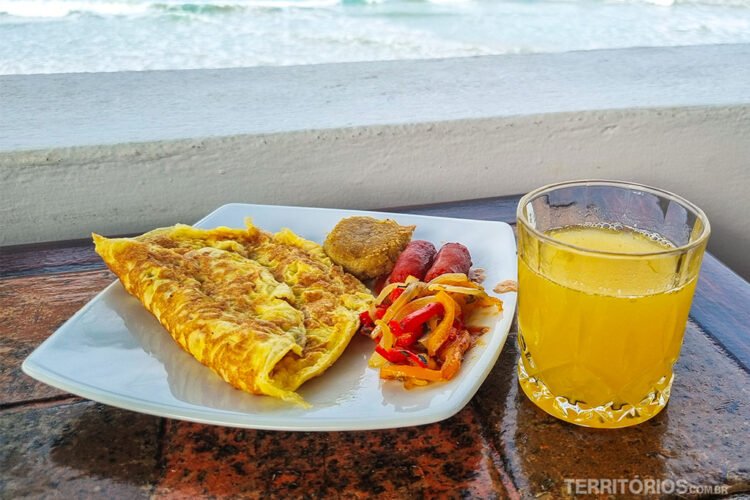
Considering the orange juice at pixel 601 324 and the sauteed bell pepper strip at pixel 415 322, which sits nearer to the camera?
the orange juice at pixel 601 324

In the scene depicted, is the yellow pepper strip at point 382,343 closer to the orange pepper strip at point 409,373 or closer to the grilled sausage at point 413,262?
the orange pepper strip at point 409,373

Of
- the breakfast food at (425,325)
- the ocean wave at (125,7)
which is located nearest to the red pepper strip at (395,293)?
the breakfast food at (425,325)

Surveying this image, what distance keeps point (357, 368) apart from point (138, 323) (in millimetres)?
411

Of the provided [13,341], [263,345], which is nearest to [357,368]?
[263,345]

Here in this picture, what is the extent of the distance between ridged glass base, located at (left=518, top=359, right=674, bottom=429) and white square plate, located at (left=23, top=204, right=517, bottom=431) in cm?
11

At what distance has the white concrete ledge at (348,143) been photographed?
5.92 feet

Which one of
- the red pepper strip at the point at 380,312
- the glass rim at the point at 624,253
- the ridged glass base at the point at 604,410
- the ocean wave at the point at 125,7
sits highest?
the glass rim at the point at 624,253

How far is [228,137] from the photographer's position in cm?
180

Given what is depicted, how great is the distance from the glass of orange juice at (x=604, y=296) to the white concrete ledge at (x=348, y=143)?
0.88 metres

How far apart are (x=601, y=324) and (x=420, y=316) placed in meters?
0.29

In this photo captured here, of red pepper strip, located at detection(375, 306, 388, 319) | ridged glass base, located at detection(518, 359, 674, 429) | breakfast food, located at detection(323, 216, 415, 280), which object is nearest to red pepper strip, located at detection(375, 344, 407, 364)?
red pepper strip, located at detection(375, 306, 388, 319)

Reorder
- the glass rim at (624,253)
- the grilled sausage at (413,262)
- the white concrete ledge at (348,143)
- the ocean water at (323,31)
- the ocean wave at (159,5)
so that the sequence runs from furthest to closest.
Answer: the ocean wave at (159,5)
the ocean water at (323,31)
the white concrete ledge at (348,143)
the grilled sausage at (413,262)
the glass rim at (624,253)

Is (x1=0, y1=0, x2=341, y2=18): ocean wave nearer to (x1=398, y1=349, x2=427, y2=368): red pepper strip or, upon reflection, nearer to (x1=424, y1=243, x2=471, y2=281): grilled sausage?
(x1=424, y1=243, x2=471, y2=281): grilled sausage

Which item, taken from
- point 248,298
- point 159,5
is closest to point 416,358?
point 248,298
